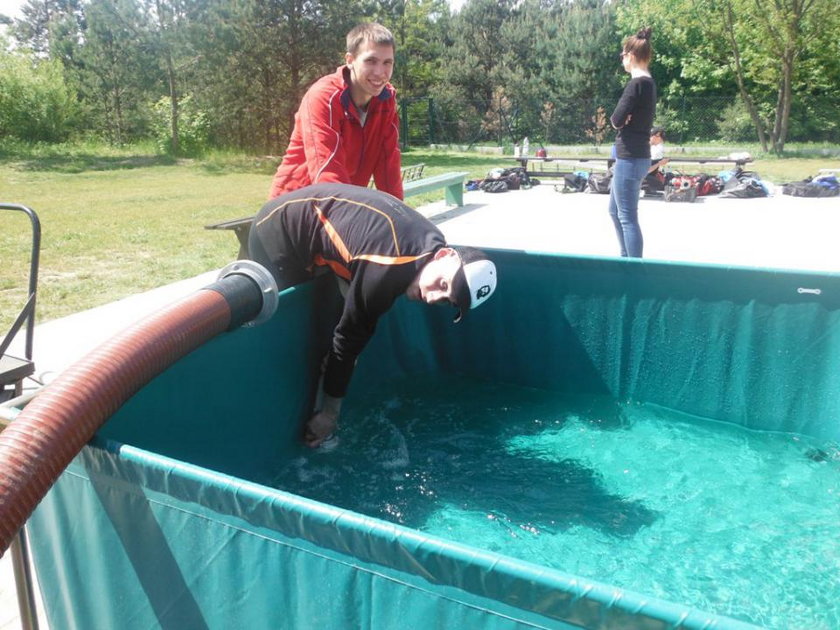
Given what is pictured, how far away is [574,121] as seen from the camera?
97.7ft

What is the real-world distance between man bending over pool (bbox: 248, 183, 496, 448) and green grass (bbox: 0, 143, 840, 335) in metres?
3.21

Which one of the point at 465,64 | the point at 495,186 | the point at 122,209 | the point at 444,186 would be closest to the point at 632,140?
the point at 444,186

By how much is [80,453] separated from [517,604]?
1.24 metres

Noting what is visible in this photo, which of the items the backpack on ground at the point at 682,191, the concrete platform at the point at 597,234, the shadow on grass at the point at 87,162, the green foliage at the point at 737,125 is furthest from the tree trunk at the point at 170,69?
the green foliage at the point at 737,125

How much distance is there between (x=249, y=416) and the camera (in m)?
3.26

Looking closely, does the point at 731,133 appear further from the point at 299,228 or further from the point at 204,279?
the point at 299,228

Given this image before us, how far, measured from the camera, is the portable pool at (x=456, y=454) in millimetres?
1441

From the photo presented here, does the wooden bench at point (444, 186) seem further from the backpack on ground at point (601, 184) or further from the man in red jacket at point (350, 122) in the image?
the man in red jacket at point (350, 122)

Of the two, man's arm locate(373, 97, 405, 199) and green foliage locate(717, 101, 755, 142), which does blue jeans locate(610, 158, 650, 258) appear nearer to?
man's arm locate(373, 97, 405, 199)

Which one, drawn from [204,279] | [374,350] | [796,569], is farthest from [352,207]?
[204,279]

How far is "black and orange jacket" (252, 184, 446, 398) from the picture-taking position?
301cm

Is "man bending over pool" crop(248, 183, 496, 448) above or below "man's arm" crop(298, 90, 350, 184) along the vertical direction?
below

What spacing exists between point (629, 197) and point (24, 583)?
496 cm

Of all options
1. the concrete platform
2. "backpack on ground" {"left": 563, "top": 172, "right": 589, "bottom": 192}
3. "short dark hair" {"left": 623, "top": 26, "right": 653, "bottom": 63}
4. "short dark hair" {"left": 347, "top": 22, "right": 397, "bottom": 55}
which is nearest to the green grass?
the concrete platform
